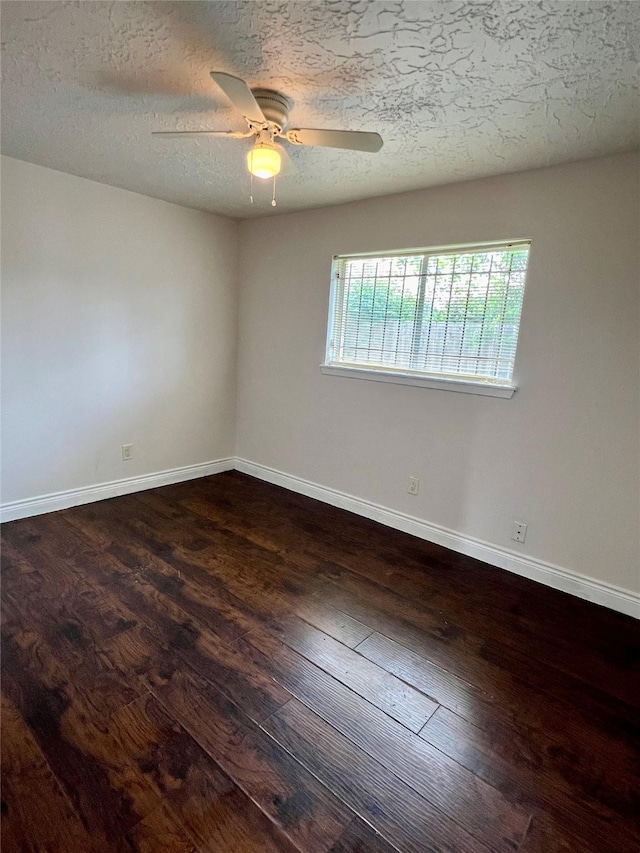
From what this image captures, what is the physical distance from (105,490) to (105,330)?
1.28m

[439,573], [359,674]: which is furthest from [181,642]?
[439,573]

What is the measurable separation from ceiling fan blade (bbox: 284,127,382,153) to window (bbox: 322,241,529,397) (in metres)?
1.26

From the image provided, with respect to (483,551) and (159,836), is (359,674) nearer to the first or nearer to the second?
(159,836)

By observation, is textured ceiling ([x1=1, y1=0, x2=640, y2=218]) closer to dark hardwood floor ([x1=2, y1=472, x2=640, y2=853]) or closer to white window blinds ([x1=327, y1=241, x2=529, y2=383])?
white window blinds ([x1=327, y1=241, x2=529, y2=383])

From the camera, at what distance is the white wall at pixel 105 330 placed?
2738 mm

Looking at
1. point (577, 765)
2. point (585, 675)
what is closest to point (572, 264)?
point (585, 675)

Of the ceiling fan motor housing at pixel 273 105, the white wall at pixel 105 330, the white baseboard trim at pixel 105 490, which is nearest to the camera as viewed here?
the ceiling fan motor housing at pixel 273 105

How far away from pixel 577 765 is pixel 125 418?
11.2 feet

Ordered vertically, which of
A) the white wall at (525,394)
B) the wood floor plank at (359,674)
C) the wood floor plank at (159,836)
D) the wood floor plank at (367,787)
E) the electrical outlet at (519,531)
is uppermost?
the white wall at (525,394)

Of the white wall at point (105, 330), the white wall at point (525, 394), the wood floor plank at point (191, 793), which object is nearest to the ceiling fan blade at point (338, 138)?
the white wall at point (525, 394)

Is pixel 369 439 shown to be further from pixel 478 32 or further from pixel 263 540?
pixel 478 32

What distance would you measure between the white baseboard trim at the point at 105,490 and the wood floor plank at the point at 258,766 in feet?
6.66

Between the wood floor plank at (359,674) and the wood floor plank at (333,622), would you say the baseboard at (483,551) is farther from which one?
the wood floor plank at (359,674)

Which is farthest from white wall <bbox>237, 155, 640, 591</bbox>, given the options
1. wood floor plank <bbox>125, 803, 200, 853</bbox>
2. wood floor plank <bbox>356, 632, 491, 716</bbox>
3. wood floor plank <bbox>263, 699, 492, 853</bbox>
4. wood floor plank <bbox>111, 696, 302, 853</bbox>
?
wood floor plank <bbox>125, 803, 200, 853</bbox>
